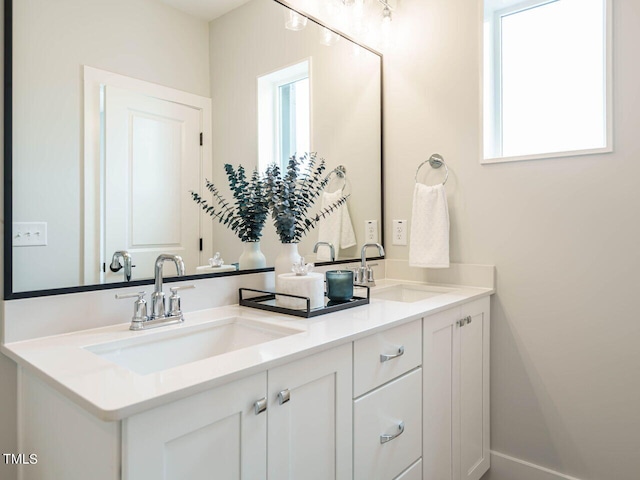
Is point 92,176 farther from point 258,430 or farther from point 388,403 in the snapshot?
point 388,403

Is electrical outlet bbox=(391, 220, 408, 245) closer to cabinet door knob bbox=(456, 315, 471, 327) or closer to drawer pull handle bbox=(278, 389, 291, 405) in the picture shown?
cabinet door knob bbox=(456, 315, 471, 327)

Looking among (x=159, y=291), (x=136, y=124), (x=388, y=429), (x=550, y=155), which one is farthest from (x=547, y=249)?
(x=136, y=124)

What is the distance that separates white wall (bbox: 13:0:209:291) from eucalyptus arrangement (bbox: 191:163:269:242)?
0.40 meters

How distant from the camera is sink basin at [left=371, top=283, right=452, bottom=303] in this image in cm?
188

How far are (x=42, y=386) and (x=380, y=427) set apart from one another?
2.85 feet

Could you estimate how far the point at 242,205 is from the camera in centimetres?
151

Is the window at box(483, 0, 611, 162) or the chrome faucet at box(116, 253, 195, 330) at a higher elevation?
the window at box(483, 0, 611, 162)

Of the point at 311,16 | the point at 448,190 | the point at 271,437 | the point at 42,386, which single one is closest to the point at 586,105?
the point at 448,190

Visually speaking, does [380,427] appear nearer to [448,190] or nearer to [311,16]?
[448,190]

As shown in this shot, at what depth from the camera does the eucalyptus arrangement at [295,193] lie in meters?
1.52

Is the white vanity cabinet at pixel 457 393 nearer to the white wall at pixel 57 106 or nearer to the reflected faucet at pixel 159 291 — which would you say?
the reflected faucet at pixel 159 291

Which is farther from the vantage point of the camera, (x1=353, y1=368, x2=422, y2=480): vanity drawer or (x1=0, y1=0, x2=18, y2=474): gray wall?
(x1=353, y1=368, x2=422, y2=480): vanity drawer

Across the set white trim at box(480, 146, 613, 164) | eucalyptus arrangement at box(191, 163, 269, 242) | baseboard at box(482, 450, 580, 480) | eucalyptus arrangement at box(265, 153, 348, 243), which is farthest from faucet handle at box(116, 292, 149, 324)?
baseboard at box(482, 450, 580, 480)

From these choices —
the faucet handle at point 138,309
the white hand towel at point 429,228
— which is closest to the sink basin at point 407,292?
the white hand towel at point 429,228
